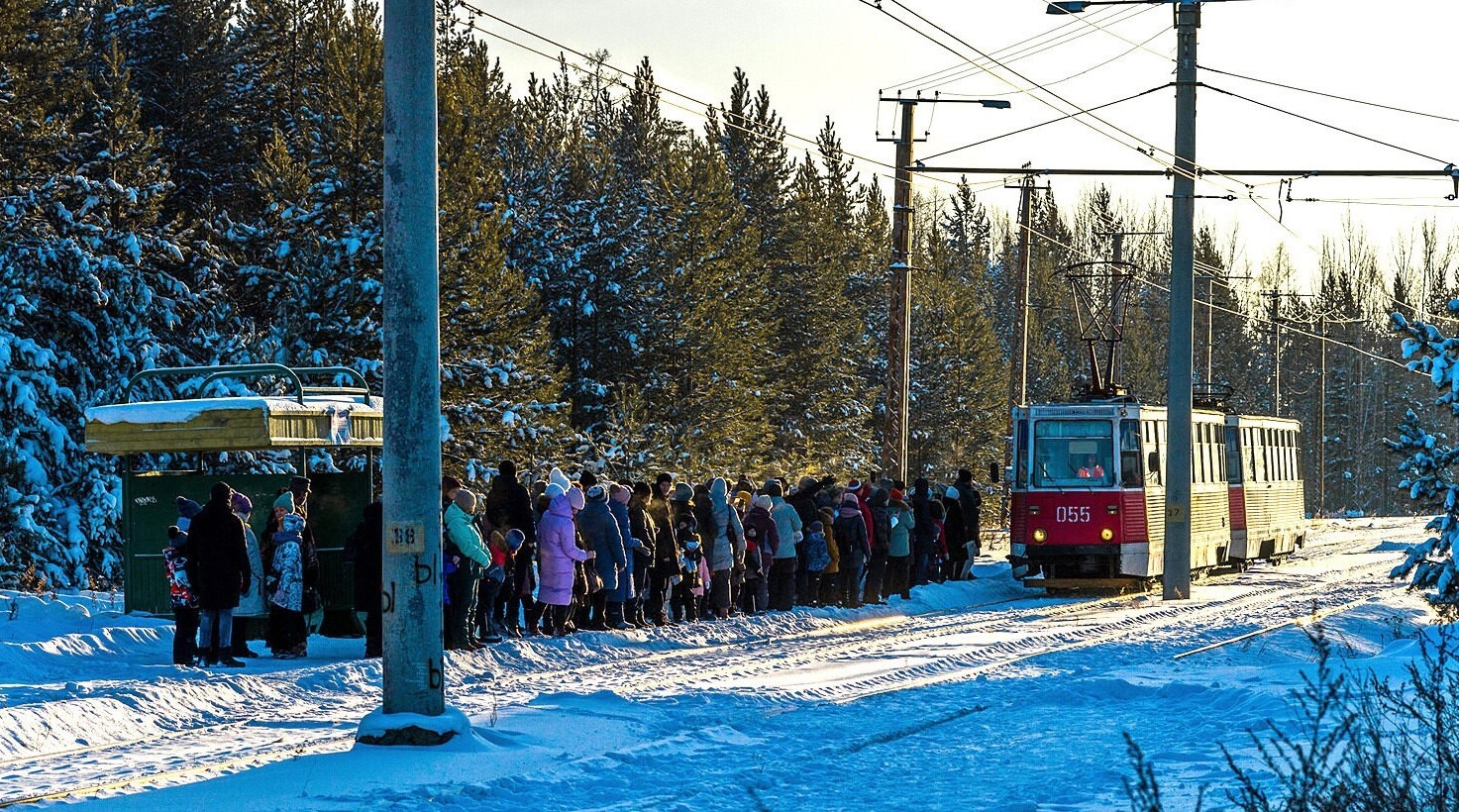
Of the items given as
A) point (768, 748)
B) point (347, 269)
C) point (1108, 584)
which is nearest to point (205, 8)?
point (347, 269)

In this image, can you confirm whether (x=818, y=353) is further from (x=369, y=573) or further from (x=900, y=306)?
(x=369, y=573)

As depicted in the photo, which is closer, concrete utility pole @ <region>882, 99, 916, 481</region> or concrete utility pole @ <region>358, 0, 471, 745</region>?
concrete utility pole @ <region>358, 0, 471, 745</region>

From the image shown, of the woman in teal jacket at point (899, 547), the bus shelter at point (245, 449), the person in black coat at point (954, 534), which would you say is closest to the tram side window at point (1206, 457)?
the person in black coat at point (954, 534)

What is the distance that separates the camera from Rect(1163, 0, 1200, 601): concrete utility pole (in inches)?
1024

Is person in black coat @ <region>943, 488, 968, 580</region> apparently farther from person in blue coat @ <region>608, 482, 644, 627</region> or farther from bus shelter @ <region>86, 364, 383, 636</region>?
bus shelter @ <region>86, 364, 383, 636</region>

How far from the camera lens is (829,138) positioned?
201 ft

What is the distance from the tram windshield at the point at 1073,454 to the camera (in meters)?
28.7

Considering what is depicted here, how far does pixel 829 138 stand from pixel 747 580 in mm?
40766

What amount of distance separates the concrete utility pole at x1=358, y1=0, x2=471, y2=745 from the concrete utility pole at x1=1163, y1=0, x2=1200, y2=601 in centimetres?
1695

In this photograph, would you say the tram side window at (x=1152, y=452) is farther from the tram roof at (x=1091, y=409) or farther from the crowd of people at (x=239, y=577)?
the crowd of people at (x=239, y=577)

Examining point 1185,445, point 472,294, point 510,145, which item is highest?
point 510,145

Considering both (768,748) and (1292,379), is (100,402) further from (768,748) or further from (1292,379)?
(1292,379)

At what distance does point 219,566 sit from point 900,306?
17.1 metres

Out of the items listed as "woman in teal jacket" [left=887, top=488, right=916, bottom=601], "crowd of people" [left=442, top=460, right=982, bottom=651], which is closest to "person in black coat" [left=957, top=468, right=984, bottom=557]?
"crowd of people" [left=442, top=460, right=982, bottom=651]
